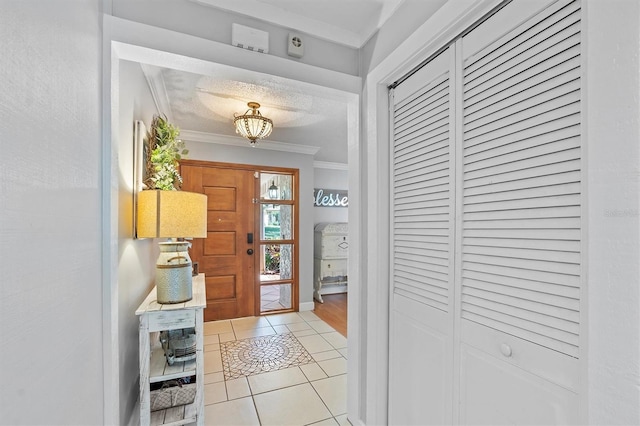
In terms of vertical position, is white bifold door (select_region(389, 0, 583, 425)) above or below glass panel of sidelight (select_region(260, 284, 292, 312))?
above

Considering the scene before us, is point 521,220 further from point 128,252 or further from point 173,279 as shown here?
point 128,252

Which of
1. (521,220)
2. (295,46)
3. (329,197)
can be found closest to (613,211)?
(521,220)

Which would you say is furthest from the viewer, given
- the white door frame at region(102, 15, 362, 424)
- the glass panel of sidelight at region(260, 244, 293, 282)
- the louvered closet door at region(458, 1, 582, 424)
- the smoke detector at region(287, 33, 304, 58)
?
the glass panel of sidelight at region(260, 244, 293, 282)

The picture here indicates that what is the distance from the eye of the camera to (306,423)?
188cm

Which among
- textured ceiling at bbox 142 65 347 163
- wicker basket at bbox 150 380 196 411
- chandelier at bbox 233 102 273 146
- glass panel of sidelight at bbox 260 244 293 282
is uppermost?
textured ceiling at bbox 142 65 347 163

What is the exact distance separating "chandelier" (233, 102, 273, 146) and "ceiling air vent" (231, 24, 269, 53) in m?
1.28

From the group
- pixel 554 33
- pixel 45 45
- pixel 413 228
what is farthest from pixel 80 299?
pixel 554 33

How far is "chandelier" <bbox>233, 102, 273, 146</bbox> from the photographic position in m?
2.72

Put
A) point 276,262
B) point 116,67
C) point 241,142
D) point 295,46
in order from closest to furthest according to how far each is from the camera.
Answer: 1. point 116,67
2. point 295,46
3. point 241,142
4. point 276,262

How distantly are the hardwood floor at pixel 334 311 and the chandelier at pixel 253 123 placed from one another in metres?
2.46

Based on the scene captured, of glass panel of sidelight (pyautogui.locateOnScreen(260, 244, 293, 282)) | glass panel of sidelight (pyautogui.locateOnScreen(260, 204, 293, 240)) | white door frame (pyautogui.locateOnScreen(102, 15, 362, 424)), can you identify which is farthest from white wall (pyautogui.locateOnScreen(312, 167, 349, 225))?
white door frame (pyautogui.locateOnScreen(102, 15, 362, 424))

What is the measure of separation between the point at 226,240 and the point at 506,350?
137 inches

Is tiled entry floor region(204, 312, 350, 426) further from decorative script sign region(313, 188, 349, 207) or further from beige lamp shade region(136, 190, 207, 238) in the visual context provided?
decorative script sign region(313, 188, 349, 207)

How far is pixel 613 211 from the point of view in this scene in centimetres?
65
